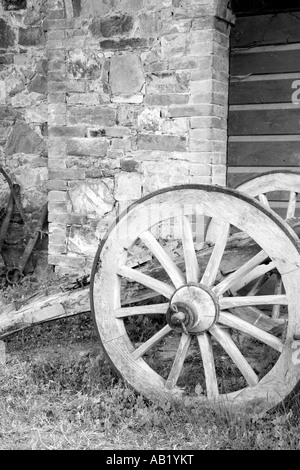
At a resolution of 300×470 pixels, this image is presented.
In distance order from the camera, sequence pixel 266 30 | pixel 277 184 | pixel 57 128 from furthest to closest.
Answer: pixel 57 128
pixel 266 30
pixel 277 184

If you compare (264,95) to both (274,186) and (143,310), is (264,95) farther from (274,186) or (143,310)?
(143,310)

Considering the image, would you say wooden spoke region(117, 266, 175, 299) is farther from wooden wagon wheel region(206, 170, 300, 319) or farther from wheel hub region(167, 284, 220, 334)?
wooden wagon wheel region(206, 170, 300, 319)

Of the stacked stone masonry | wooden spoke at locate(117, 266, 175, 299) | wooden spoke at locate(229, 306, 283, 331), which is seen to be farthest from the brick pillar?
wooden spoke at locate(117, 266, 175, 299)

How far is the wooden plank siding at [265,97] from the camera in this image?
5.29 metres

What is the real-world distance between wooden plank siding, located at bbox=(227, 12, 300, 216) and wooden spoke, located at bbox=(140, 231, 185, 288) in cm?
188

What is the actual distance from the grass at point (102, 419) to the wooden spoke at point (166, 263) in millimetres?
627

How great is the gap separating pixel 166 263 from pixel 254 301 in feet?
1.66

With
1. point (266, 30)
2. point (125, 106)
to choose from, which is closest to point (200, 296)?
point (125, 106)

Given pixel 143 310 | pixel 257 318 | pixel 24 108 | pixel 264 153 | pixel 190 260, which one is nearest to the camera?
pixel 190 260

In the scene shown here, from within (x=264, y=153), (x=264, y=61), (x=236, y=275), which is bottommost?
(x=236, y=275)

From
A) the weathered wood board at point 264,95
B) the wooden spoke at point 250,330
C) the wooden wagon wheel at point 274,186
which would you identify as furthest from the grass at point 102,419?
the weathered wood board at point 264,95

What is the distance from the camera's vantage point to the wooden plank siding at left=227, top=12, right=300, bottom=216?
17.3 feet

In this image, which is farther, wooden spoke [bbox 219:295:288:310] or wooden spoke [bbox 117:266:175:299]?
wooden spoke [bbox 117:266:175:299]

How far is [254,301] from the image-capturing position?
10.9ft
